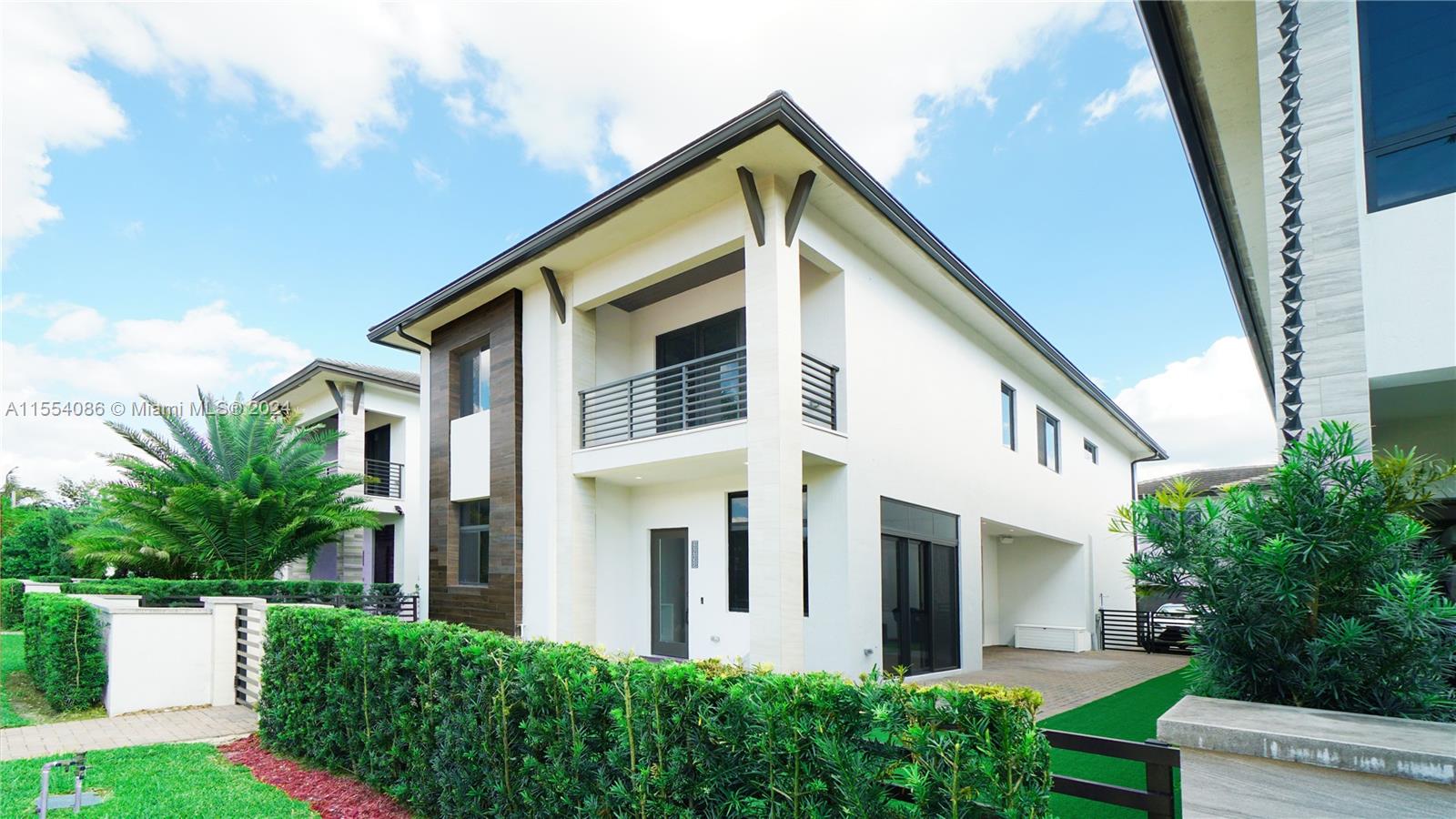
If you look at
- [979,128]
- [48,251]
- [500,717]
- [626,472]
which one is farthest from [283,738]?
[979,128]

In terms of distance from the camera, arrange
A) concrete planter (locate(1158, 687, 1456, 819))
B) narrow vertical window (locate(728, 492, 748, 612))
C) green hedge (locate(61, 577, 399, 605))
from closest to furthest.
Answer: concrete planter (locate(1158, 687, 1456, 819)) → narrow vertical window (locate(728, 492, 748, 612)) → green hedge (locate(61, 577, 399, 605))

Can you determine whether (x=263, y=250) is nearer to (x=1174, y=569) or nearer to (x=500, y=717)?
(x=500, y=717)

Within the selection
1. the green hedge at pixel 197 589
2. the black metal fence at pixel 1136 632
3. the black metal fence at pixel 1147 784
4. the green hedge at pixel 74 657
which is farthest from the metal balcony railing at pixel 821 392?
the black metal fence at pixel 1136 632

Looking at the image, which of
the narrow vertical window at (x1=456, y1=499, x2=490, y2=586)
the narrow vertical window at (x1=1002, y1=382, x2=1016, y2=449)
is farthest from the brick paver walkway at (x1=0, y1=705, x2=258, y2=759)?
the narrow vertical window at (x1=1002, y1=382, x2=1016, y2=449)

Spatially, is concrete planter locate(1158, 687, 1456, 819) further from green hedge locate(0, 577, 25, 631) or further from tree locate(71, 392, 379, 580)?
green hedge locate(0, 577, 25, 631)

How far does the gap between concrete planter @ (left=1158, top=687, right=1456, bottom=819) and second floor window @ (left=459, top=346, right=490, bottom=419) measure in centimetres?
1421

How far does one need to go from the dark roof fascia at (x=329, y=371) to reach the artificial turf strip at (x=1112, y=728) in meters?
20.2

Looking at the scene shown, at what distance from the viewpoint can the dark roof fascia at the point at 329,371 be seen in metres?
22.3

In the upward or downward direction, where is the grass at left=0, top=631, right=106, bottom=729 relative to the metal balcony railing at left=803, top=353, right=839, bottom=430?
downward

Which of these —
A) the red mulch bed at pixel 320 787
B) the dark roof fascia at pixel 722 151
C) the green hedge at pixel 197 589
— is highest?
the dark roof fascia at pixel 722 151

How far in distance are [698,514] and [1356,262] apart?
9834 millimetres

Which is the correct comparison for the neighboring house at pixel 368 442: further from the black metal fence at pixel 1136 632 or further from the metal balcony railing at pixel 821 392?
the black metal fence at pixel 1136 632

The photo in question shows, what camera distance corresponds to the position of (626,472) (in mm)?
12523

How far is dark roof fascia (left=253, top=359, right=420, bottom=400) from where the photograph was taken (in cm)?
2234
